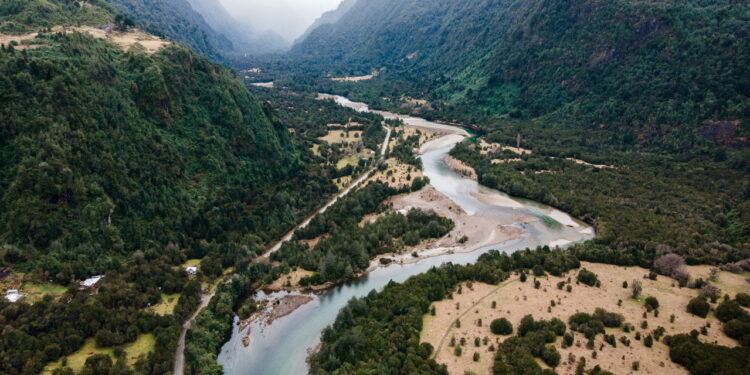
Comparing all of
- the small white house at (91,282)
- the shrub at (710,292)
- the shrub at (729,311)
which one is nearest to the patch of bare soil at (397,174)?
the small white house at (91,282)

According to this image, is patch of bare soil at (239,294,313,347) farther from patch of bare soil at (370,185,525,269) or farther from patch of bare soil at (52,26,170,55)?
patch of bare soil at (52,26,170,55)

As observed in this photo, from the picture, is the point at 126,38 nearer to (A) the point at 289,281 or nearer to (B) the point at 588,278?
(A) the point at 289,281

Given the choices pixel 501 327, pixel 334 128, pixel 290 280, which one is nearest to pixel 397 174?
pixel 290 280

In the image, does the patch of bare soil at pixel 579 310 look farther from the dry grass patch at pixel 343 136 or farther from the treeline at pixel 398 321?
the dry grass patch at pixel 343 136

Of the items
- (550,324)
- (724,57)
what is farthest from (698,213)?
(724,57)

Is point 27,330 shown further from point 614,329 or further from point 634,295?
point 634,295
